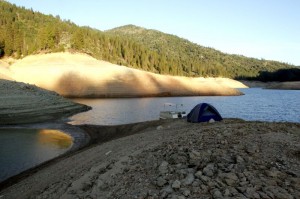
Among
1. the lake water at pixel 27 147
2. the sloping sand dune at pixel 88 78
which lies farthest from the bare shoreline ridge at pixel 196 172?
the sloping sand dune at pixel 88 78

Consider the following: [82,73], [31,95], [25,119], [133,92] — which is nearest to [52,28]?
[82,73]

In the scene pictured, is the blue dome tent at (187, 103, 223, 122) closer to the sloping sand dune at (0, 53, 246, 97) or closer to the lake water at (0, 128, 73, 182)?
the lake water at (0, 128, 73, 182)

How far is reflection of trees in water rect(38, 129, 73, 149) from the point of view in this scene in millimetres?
28019

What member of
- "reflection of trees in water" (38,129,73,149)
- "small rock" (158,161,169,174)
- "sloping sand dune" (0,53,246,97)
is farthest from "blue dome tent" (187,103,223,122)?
"sloping sand dune" (0,53,246,97)

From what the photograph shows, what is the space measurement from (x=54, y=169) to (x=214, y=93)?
318 feet

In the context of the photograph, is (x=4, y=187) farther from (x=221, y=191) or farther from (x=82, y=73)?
(x=82, y=73)

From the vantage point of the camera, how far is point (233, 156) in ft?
34.4

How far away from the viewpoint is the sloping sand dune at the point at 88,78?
8619cm

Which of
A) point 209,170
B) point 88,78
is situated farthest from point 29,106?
point 88,78

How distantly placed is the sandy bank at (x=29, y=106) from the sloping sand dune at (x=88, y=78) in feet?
105

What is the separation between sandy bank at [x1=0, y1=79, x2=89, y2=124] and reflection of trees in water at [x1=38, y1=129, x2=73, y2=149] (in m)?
6.91

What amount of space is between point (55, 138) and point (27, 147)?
456 cm

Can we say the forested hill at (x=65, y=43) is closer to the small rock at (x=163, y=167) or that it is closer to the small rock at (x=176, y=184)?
the small rock at (x=163, y=167)

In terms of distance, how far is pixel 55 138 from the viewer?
3066cm
